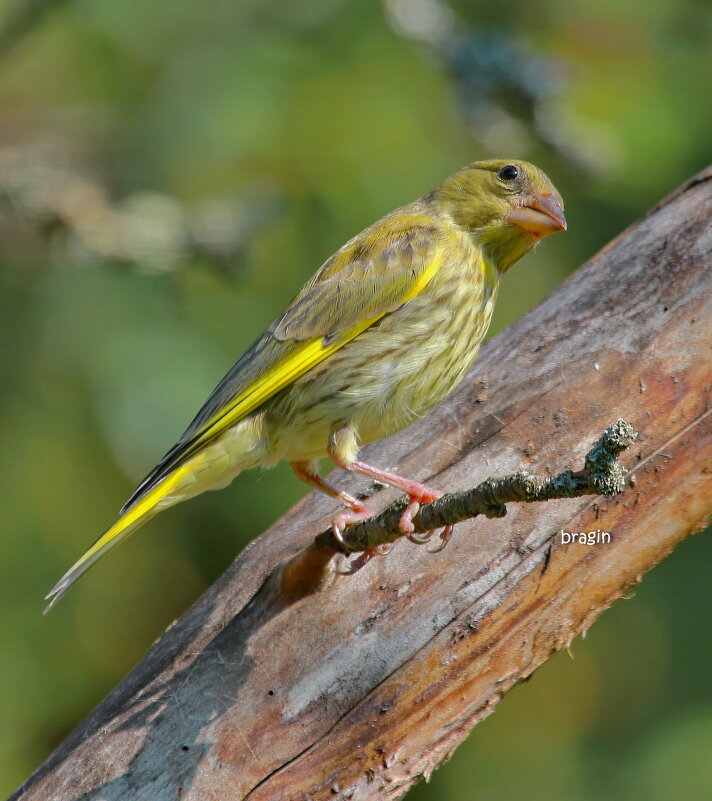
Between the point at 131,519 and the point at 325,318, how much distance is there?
3.29 feet

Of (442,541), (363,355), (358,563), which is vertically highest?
(363,355)

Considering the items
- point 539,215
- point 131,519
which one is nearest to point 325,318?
point 539,215

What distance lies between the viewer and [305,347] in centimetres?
374

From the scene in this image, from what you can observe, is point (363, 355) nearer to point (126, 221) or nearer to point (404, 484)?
point (404, 484)

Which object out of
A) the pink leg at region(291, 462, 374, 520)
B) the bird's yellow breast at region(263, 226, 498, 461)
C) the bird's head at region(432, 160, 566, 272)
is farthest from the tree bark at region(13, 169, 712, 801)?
the bird's head at region(432, 160, 566, 272)

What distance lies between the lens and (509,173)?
4.01 m

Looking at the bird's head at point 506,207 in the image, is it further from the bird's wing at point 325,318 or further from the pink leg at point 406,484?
the pink leg at point 406,484

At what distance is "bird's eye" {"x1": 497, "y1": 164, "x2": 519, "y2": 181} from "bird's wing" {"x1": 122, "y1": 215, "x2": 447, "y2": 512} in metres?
0.32

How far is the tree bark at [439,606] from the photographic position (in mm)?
3176

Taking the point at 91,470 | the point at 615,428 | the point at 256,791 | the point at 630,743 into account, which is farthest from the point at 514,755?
the point at 615,428

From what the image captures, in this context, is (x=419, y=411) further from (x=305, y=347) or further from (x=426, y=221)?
(x=426, y=221)

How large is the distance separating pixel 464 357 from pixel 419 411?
254mm

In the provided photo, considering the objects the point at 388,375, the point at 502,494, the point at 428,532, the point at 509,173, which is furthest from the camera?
the point at 509,173

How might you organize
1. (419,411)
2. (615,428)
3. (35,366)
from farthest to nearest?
(35,366), (419,411), (615,428)
